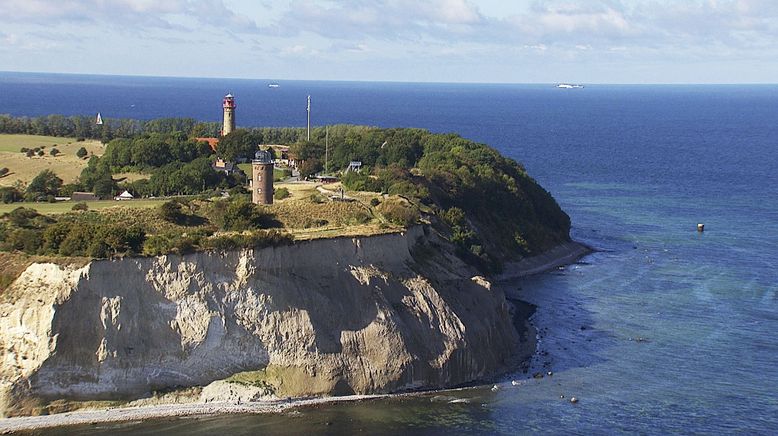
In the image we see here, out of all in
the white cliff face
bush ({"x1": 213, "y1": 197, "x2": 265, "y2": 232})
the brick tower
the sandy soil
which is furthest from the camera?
the brick tower

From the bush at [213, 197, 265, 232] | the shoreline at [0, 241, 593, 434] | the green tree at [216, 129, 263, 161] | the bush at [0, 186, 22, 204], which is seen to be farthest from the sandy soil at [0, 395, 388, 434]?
the green tree at [216, 129, 263, 161]

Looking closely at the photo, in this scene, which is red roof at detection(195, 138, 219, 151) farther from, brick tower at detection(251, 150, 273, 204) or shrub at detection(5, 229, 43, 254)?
shrub at detection(5, 229, 43, 254)

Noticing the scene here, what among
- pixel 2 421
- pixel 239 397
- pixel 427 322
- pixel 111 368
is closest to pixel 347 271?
pixel 427 322

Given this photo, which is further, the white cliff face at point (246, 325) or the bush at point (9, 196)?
the bush at point (9, 196)

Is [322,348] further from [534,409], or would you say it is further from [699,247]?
[699,247]

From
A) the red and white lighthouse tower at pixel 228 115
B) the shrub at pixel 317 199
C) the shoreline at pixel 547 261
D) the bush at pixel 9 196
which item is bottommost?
the shoreline at pixel 547 261

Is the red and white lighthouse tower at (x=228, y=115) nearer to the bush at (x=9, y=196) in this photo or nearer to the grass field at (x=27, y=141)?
the grass field at (x=27, y=141)

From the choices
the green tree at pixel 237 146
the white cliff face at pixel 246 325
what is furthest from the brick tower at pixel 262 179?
the green tree at pixel 237 146
